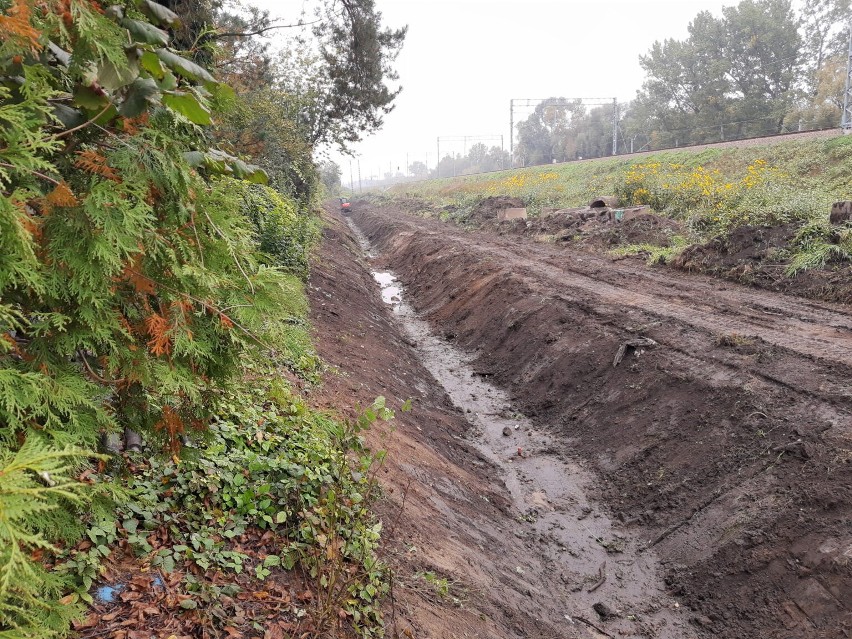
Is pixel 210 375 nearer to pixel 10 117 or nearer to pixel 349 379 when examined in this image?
pixel 10 117

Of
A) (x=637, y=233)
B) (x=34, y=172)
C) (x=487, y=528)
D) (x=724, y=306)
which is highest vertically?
(x=34, y=172)

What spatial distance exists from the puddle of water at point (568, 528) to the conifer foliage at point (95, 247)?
15.1 feet

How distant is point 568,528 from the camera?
6348 millimetres

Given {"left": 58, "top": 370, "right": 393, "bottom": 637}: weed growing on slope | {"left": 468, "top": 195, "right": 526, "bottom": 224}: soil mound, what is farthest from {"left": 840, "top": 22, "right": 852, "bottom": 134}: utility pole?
{"left": 58, "top": 370, "right": 393, "bottom": 637}: weed growing on slope

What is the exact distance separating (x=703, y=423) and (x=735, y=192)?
11076mm

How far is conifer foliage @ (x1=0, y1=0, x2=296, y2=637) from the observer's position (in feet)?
4.65

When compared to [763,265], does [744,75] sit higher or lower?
higher

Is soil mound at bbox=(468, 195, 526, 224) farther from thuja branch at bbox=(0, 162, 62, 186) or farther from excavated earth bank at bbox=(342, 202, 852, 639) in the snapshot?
thuja branch at bbox=(0, 162, 62, 186)

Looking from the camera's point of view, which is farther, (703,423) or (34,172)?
(703,423)

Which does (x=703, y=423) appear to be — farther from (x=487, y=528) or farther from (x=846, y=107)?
(x=846, y=107)

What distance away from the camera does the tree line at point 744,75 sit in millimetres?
43062

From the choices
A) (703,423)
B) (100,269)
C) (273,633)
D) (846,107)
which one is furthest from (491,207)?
(100,269)

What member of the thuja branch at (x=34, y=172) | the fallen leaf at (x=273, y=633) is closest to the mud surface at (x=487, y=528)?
the fallen leaf at (x=273, y=633)

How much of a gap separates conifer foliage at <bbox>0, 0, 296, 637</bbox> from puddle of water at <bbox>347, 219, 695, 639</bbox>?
460cm
